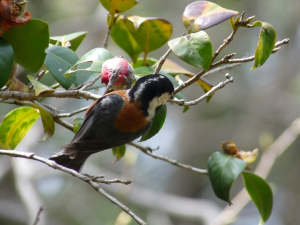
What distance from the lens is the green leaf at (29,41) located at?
5.70 feet

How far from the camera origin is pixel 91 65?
6.19 feet

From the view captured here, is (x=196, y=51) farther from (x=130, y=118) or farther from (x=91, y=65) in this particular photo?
(x=130, y=118)

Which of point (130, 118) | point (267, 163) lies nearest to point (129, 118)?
point (130, 118)

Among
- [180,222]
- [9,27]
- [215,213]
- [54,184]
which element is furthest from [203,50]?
[180,222]

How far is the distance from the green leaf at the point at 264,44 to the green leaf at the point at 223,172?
31.8 inches

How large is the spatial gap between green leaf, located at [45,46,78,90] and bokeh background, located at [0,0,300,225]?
3889 millimetres

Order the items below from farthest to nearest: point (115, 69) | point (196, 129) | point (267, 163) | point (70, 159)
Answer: point (196, 129) → point (267, 163) → point (70, 159) → point (115, 69)

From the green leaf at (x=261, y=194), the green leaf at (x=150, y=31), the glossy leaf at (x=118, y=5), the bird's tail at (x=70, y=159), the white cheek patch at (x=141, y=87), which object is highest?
the glossy leaf at (x=118, y=5)

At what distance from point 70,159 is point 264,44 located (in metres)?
1.57

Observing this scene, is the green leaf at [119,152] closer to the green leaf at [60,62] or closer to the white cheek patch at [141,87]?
the white cheek patch at [141,87]

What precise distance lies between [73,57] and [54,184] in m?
4.60

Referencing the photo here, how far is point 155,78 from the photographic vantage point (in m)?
2.00

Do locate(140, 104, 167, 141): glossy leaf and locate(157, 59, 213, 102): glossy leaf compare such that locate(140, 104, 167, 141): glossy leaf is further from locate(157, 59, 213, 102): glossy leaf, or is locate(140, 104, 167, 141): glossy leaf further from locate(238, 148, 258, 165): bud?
locate(238, 148, 258, 165): bud

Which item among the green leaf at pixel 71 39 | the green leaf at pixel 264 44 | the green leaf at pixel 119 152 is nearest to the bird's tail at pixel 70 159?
the green leaf at pixel 119 152
